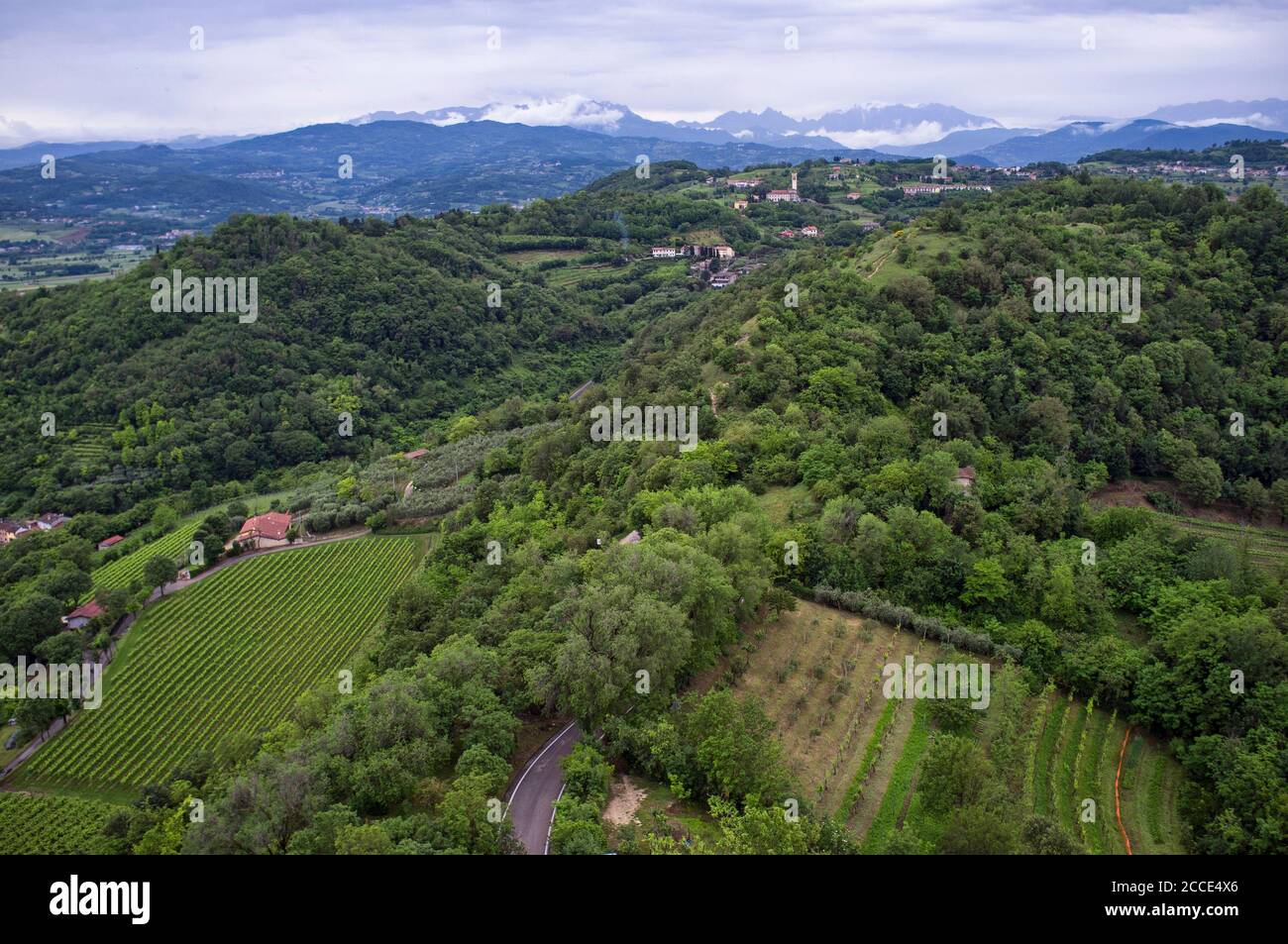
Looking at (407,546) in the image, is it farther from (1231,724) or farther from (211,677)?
(1231,724)

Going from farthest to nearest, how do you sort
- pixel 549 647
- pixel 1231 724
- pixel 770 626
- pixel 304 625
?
pixel 304 625 < pixel 770 626 < pixel 549 647 < pixel 1231 724

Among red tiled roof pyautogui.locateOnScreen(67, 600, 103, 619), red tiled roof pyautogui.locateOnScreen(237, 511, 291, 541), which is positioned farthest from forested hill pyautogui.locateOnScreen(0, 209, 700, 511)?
red tiled roof pyautogui.locateOnScreen(67, 600, 103, 619)

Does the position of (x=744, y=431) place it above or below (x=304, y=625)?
above

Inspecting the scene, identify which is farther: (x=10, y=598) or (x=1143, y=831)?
(x=10, y=598)

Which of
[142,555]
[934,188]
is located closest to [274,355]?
[142,555]

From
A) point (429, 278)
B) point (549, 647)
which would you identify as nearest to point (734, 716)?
point (549, 647)
